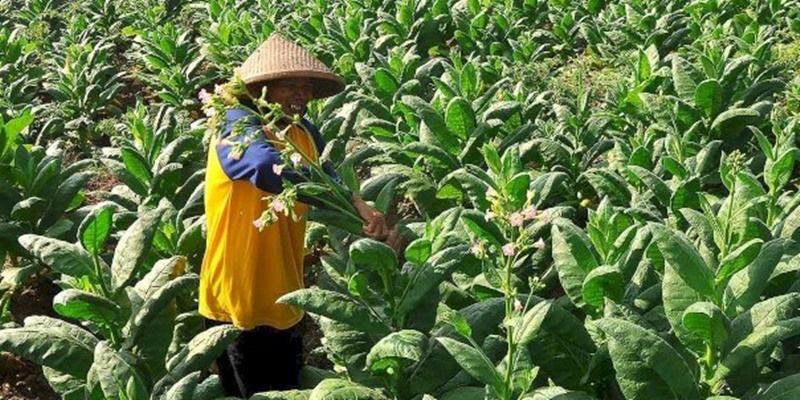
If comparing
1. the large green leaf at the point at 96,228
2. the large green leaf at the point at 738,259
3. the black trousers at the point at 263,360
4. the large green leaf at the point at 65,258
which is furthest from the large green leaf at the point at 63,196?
the large green leaf at the point at 738,259

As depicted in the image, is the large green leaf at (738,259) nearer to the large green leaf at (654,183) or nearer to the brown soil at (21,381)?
the large green leaf at (654,183)

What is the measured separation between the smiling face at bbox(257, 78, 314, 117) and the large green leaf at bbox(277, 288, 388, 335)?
0.66m

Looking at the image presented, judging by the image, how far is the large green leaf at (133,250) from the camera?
369 cm

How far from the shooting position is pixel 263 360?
341 centimetres

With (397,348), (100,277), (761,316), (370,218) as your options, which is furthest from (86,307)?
(761,316)

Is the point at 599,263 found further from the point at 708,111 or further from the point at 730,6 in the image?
the point at 730,6

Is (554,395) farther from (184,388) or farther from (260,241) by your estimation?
(184,388)

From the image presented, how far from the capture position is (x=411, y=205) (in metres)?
5.59

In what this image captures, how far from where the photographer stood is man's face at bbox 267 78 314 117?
10.5 feet

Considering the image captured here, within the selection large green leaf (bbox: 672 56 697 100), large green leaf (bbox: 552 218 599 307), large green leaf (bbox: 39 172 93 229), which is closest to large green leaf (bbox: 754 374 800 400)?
large green leaf (bbox: 552 218 599 307)

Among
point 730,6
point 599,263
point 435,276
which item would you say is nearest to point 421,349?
point 435,276

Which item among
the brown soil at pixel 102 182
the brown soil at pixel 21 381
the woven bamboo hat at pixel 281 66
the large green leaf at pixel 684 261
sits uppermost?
the woven bamboo hat at pixel 281 66

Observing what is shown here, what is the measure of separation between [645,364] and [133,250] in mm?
2058

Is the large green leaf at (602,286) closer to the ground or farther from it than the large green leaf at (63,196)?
farther from it
